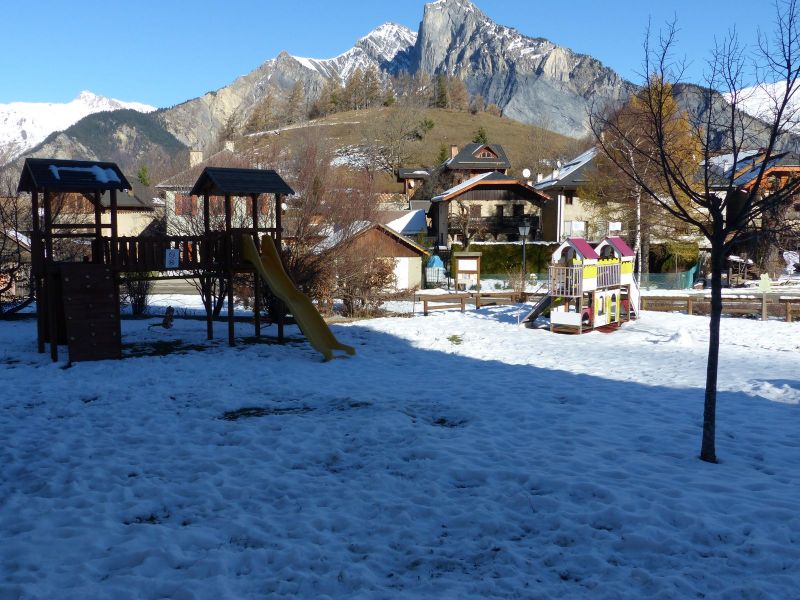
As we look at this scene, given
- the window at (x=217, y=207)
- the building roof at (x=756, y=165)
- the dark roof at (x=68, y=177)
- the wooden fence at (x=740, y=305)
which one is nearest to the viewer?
the building roof at (x=756, y=165)

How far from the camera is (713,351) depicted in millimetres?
7348

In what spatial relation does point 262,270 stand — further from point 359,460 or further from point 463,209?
point 463,209

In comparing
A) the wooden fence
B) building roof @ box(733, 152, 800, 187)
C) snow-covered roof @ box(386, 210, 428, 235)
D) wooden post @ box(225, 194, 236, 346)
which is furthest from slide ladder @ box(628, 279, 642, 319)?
snow-covered roof @ box(386, 210, 428, 235)

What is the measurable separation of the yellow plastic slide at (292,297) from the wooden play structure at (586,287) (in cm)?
753

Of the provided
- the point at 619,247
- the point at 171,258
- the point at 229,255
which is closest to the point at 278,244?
the point at 229,255

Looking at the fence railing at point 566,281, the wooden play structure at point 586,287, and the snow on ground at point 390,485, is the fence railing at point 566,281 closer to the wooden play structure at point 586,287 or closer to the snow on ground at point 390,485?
the wooden play structure at point 586,287

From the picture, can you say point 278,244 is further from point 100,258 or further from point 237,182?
point 100,258

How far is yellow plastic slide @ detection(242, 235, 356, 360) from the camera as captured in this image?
15586 millimetres

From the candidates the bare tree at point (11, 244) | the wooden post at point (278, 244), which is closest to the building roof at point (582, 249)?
A: the wooden post at point (278, 244)

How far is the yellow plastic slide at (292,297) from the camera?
1559 centimetres

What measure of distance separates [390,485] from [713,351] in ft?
12.4

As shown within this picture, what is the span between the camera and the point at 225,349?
16.0 m

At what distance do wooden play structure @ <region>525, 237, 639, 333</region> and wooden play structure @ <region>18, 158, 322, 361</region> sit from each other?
27.6 feet

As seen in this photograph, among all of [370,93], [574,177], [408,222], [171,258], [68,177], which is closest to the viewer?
[68,177]
